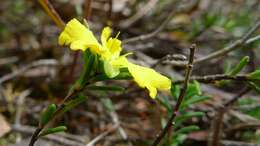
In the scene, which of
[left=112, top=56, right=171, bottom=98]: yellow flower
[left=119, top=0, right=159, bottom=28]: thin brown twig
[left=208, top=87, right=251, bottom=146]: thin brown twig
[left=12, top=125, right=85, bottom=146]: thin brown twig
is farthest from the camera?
[left=119, top=0, right=159, bottom=28]: thin brown twig

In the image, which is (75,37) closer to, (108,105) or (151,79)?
(151,79)

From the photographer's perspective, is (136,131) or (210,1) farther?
(210,1)

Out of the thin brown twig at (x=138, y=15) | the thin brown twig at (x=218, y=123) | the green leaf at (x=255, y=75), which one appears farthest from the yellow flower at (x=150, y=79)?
the thin brown twig at (x=138, y=15)

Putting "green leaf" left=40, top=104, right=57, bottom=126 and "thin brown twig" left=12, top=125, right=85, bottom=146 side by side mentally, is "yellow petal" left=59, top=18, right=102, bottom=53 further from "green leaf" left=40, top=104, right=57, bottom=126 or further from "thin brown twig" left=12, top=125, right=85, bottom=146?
"thin brown twig" left=12, top=125, right=85, bottom=146

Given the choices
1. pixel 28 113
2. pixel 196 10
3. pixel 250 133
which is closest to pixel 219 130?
pixel 250 133

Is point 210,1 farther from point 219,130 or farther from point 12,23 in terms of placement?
point 219,130

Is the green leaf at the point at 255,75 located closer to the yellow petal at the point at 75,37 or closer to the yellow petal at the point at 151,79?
the yellow petal at the point at 151,79

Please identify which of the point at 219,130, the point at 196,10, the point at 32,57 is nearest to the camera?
the point at 219,130

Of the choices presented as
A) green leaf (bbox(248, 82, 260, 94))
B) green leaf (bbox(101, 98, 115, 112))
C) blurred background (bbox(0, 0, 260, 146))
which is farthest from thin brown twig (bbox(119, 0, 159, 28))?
green leaf (bbox(248, 82, 260, 94))

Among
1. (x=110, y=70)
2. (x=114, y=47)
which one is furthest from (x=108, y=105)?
(x=110, y=70)
